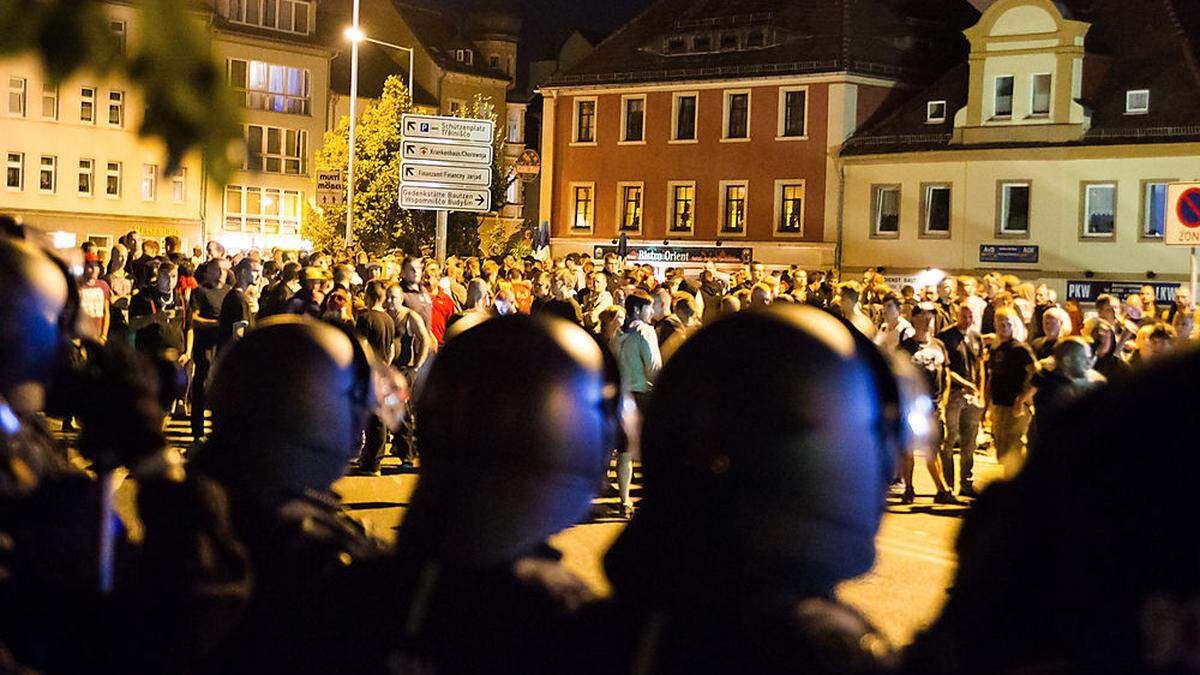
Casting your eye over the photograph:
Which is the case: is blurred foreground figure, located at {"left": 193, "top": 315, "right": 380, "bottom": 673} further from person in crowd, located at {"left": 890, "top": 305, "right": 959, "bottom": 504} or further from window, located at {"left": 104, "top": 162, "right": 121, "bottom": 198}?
window, located at {"left": 104, "top": 162, "right": 121, "bottom": 198}

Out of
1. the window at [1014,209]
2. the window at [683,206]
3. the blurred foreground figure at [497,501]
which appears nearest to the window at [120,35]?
the blurred foreground figure at [497,501]

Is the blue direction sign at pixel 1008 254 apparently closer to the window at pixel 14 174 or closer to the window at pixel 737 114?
the window at pixel 737 114

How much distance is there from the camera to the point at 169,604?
3.53m

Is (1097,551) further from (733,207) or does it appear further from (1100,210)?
(733,207)

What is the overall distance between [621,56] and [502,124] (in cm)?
2561

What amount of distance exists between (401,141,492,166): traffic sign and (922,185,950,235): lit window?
26128 mm

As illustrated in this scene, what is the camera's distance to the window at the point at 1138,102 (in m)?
41.2

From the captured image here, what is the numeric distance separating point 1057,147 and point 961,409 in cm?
2990

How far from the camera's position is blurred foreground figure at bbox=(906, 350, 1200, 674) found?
193 centimetres

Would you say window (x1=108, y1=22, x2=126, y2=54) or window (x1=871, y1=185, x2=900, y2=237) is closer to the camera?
window (x1=108, y1=22, x2=126, y2=54)

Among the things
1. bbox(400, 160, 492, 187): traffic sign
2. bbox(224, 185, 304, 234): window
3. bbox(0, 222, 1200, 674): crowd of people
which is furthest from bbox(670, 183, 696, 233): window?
bbox(0, 222, 1200, 674): crowd of people

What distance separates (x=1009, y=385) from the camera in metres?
13.1

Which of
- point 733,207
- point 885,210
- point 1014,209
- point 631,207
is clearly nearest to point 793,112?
point 733,207

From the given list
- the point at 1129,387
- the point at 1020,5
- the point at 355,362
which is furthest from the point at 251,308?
the point at 1020,5
